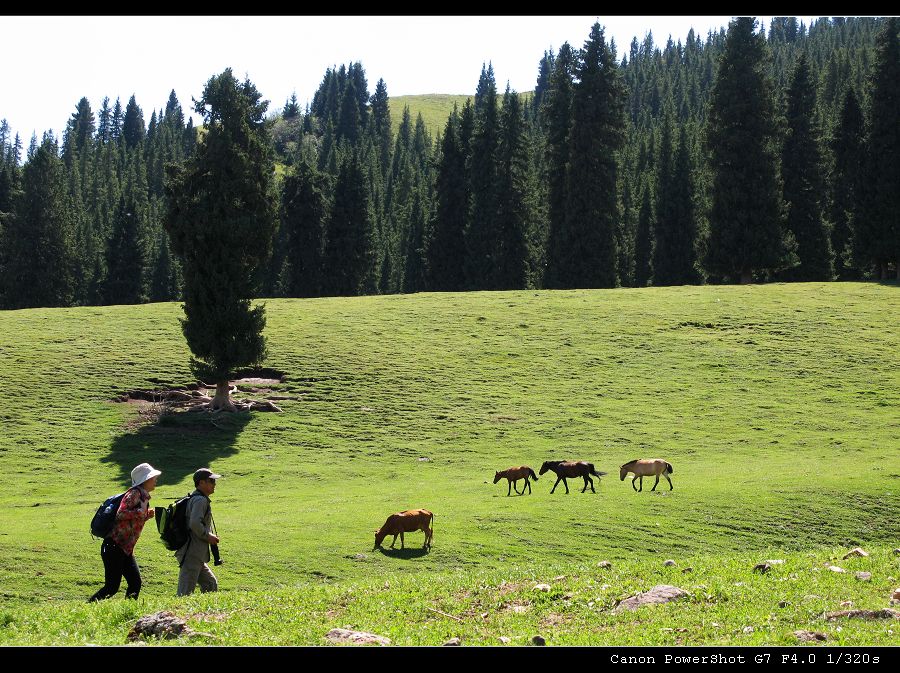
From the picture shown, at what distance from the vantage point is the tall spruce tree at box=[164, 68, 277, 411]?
36594 millimetres

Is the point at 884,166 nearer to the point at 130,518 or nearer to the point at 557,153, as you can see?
the point at 557,153

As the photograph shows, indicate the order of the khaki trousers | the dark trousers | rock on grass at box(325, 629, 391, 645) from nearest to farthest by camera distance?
rock on grass at box(325, 629, 391, 645) → the dark trousers → the khaki trousers

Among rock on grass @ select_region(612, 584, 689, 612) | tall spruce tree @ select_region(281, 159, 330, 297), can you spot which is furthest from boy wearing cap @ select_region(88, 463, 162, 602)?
tall spruce tree @ select_region(281, 159, 330, 297)

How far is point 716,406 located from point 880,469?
10.7 meters

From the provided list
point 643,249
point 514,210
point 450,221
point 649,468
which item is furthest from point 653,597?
point 643,249

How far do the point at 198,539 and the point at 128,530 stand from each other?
3.03 ft

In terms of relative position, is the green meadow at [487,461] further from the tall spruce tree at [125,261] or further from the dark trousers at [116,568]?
the tall spruce tree at [125,261]

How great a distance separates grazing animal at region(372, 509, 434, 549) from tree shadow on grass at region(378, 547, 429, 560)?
0.15 metres

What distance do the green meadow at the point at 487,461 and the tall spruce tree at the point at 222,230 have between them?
9.89 ft

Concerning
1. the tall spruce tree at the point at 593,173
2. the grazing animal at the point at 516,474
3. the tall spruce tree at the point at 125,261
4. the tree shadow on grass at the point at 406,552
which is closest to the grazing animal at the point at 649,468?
the grazing animal at the point at 516,474

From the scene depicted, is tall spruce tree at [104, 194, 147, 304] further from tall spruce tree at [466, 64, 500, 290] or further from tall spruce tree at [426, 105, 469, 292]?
tall spruce tree at [466, 64, 500, 290]

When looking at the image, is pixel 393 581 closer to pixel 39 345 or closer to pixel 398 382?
pixel 398 382

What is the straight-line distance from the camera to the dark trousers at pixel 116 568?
1178 cm
